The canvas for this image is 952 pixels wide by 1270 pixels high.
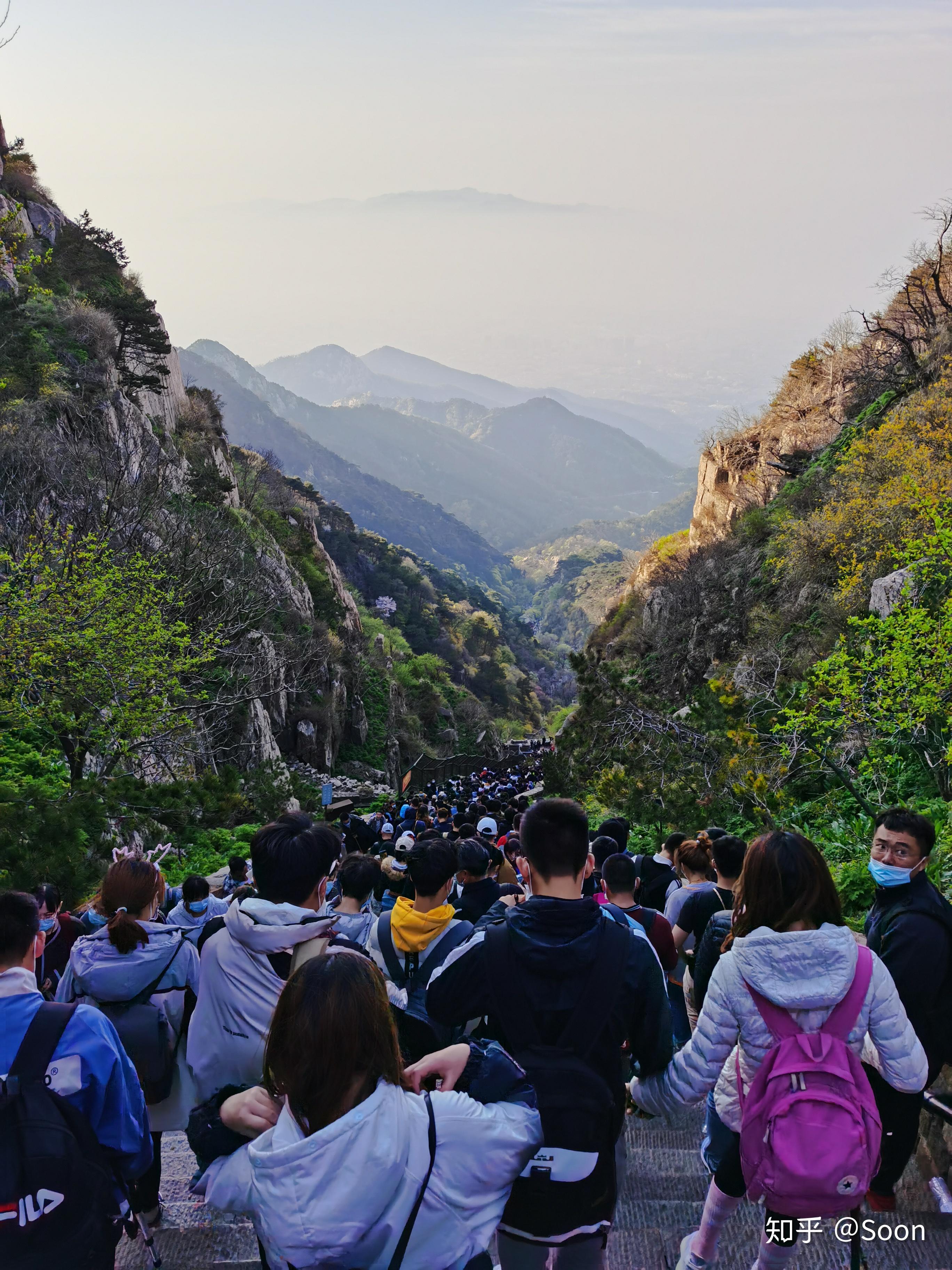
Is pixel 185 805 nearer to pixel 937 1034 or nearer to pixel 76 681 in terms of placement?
pixel 76 681

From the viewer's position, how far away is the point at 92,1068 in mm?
2496

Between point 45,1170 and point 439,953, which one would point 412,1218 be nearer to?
point 45,1170

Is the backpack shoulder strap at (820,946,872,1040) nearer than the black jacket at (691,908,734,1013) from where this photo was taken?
Yes

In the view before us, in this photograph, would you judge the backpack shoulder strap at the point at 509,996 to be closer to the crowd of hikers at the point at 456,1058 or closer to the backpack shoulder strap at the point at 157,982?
the crowd of hikers at the point at 456,1058

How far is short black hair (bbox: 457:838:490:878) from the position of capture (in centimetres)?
450

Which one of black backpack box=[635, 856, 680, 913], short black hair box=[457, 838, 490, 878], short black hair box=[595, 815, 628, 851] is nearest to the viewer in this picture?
short black hair box=[457, 838, 490, 878]

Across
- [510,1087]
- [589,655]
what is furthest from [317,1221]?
[589,655]

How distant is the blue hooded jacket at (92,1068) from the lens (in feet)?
8.01

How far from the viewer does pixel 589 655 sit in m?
17.1

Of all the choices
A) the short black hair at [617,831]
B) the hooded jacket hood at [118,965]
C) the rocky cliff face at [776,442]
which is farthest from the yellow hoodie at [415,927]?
the rocky cliff face at [776,442]

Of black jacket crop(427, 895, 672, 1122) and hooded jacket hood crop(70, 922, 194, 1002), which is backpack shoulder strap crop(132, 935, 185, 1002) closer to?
hooded jacket hood crop(70, 922, 194, 1002)

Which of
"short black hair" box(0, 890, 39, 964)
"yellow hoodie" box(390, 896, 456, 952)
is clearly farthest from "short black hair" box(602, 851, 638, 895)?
"short black hair" box(0, 890, 39, 964)

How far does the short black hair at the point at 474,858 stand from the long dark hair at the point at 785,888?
1929mm

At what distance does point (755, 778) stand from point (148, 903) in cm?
874
